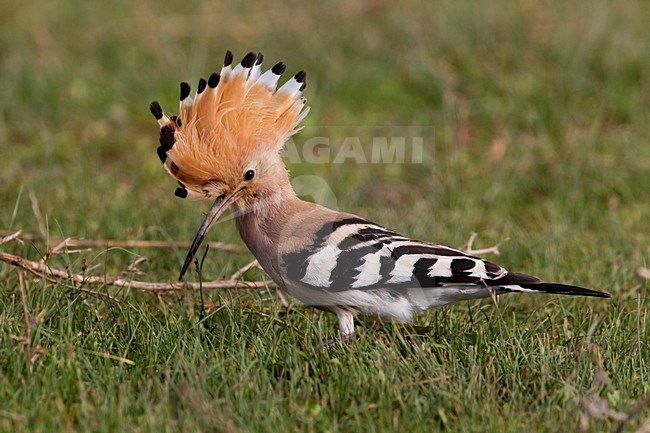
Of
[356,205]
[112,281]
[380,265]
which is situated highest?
[380,265]

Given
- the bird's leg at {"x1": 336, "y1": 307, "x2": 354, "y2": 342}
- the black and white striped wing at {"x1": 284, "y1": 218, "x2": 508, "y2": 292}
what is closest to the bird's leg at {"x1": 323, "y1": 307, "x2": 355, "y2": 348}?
the bird's leg at {"x1": 336, "y1": 307, "x2": 354, "y2": 342}

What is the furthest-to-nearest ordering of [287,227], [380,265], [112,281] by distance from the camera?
1. [112,281]
2. [287,227]
3. [380,265]

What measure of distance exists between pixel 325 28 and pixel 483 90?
1.35m

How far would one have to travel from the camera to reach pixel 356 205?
5.12m

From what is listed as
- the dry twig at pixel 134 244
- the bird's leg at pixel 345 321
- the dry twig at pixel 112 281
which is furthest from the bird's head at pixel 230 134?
the dry twig at pixel 134 244

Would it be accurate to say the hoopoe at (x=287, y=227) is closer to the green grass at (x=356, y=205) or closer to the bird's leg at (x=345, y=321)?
the bird's leg at (x=345, y=321)

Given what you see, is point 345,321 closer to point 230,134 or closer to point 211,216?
point 211,216

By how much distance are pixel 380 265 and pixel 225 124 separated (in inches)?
27.3

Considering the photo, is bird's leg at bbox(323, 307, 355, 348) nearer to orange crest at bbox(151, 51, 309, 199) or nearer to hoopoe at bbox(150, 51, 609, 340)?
hoopoe at bbox(150, 51, 609, 340)

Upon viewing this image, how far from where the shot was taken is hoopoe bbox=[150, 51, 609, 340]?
305cm

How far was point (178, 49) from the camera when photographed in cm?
664

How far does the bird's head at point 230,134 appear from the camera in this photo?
3.13 m

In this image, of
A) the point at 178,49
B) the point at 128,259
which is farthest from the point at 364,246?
the point at 178,49

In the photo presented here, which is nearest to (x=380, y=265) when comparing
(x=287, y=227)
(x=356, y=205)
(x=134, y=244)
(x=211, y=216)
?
(x=287, y=227)
